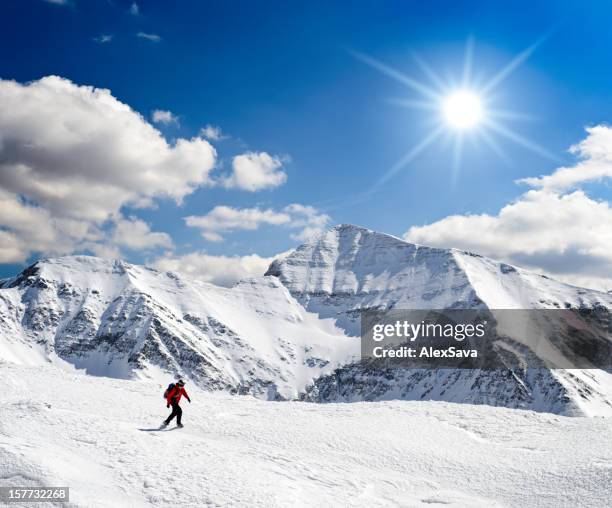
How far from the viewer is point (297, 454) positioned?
18.3m

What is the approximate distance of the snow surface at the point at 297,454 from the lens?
1373 cm

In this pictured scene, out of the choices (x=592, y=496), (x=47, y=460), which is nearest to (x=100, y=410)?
(x=47, y=460)

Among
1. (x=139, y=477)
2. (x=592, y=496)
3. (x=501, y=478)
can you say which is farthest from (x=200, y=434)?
(x=592, y=496)

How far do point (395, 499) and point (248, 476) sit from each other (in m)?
4.06

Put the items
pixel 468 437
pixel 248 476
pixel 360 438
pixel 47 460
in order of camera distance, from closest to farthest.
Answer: pixel 47 460 → pixel 248 476 → pixel 360 438 → pixel 468 437

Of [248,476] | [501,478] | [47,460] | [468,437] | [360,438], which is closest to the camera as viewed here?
[47,460]

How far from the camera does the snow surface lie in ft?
45.0

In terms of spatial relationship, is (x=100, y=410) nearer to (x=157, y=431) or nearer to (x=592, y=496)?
(x=157, y=431)

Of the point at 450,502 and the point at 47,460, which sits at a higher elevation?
the point at 47,460

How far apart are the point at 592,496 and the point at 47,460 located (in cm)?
1454

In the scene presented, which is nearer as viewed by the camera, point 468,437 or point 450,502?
point 450,502

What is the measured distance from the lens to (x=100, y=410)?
23.4m

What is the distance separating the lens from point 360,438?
68.0 ft

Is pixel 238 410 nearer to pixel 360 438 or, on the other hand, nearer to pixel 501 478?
pixel 360 438
